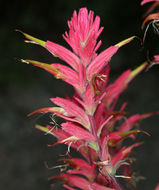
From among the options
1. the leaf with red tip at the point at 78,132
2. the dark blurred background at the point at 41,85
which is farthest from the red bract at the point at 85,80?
the dark blurred background at the point at 41,85

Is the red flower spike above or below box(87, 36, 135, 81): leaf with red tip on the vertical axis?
above

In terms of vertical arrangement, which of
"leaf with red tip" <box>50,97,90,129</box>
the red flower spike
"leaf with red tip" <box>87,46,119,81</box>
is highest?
the red flower spike

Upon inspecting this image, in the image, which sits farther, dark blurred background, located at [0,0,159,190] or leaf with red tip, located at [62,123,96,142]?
dark blurred background, located at [0,0,159,190]

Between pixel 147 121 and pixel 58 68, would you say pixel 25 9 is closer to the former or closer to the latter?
pixel 147 121

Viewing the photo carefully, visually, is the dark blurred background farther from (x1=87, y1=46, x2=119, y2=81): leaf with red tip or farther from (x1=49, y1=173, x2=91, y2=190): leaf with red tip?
(x1=87, y1=46, x2=119, y2=81): leaf with red tip

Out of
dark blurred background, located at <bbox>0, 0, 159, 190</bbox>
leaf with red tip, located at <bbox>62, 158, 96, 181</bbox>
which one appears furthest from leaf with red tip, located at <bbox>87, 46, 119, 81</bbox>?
dark blurred background, located at <bbox>0, 0, 159, 190</bbox>

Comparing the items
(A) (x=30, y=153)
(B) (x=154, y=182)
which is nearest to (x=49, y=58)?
(A) (x=30, y=153)

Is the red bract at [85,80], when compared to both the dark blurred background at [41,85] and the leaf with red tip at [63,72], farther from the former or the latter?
the dark blurred background at [41,85]
